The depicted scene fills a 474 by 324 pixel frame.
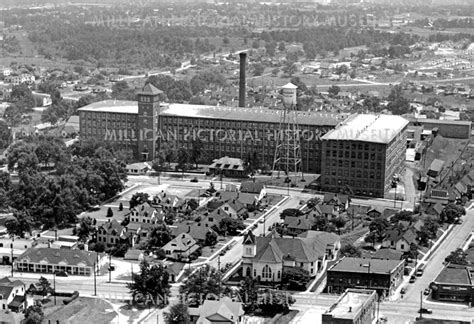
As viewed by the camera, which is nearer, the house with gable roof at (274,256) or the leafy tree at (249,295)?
the leafy tree at (249,295)

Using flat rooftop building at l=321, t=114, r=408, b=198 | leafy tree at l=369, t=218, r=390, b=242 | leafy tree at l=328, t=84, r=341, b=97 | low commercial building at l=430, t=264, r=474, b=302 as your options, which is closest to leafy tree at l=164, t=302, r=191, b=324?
low commercial building at l=430, t=264, r=474, b=302

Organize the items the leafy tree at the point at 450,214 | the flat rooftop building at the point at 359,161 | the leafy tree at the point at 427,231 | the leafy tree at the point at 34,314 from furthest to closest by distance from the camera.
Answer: the flat rooftop building at the point at 359,161
the leafy tree at the point at 450,214
the leafy tree at the point at 427,231
the leafy tree at the point at 34,314

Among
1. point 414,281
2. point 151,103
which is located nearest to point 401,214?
point 414,281

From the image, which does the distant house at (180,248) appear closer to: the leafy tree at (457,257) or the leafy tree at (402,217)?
the leafy tree at (402,217)

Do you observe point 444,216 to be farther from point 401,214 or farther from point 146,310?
point 146,310

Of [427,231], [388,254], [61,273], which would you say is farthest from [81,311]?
[427,231]

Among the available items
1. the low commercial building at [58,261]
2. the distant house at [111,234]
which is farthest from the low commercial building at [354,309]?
the distant house at [111,234]

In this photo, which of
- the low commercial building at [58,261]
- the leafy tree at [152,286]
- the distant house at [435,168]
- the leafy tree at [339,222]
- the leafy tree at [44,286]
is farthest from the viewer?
the distant house at [435,168]
